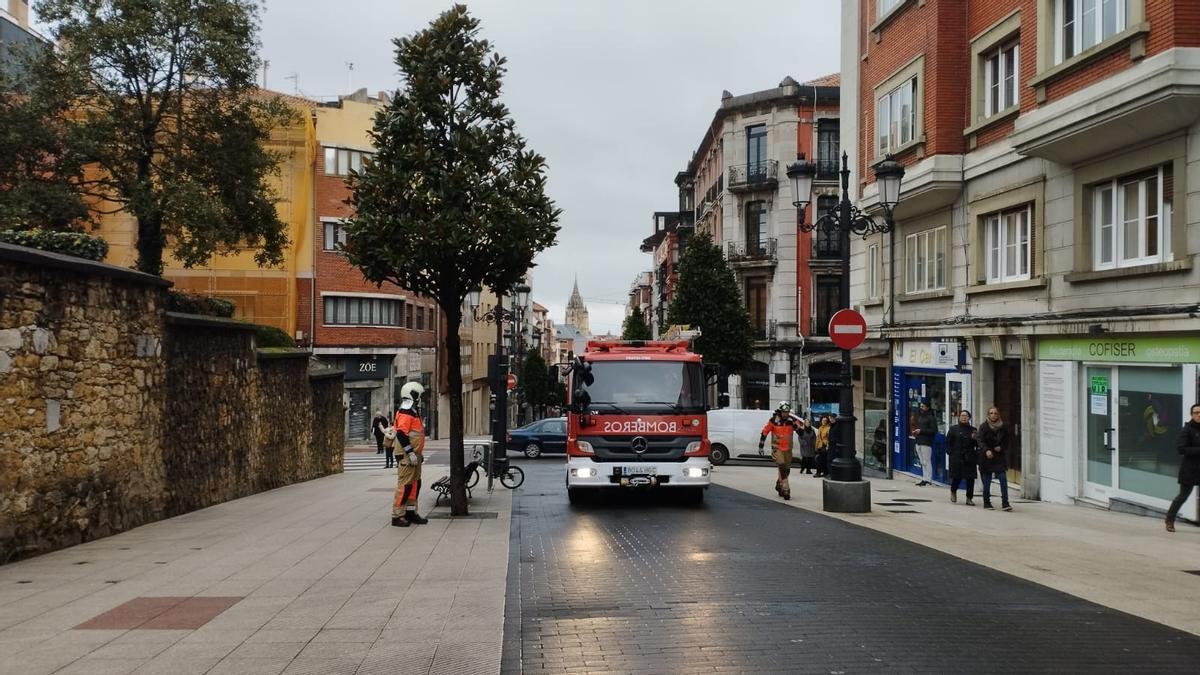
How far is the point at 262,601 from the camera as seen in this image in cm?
759

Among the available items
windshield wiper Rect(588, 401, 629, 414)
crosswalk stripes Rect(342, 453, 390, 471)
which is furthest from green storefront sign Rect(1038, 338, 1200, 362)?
crosswalk stripes Rect(342, 453, 390, 471)

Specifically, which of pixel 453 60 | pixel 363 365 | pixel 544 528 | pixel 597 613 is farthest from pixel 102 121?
pixel 363 365

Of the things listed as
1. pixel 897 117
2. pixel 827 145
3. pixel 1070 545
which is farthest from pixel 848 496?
pixel 827 145

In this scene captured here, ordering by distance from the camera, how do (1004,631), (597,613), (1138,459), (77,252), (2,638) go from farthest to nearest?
(1138,459) < (77,252) < (597,613) < (1004,631) < (2,638)

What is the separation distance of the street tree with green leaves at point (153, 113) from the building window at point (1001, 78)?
584 inches

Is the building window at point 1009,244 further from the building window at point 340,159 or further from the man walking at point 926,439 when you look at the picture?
the building window at point 340,159

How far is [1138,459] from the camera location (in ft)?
46.1

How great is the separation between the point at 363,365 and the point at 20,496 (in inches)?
1370

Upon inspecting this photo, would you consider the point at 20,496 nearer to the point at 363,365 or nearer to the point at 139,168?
the point at 139,168

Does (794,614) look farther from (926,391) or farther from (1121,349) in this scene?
(926,391)

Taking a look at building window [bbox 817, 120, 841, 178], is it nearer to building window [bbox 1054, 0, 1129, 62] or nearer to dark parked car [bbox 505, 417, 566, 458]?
dark parked car [bbox 505, 417, 566, 458]

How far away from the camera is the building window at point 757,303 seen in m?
47.1

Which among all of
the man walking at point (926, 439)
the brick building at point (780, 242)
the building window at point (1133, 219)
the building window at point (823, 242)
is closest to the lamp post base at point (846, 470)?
the building window at point (1133, 219)

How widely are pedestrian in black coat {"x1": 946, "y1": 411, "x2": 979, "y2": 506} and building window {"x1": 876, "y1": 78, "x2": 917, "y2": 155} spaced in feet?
25.7
